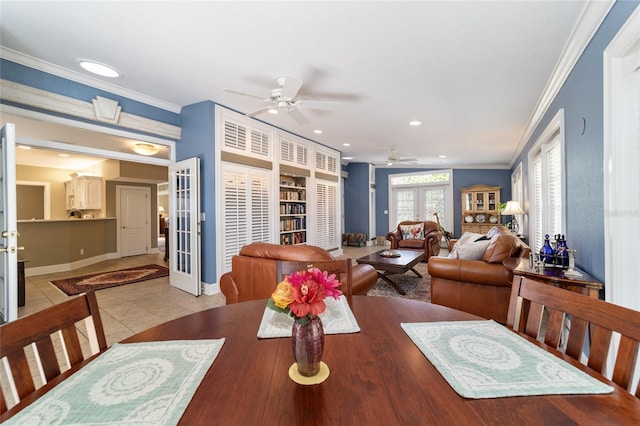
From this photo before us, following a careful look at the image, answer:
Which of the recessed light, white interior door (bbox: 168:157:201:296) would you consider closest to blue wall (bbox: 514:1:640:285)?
white interior door (bbox: 168:157:201:296)

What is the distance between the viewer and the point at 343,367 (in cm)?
79

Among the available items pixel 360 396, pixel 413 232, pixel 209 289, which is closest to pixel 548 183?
pixel 413 232

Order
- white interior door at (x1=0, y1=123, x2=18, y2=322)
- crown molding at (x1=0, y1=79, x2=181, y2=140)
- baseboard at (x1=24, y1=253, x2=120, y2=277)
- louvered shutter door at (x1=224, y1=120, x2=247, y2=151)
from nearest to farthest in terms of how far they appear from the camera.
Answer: white interior door at (x1=0, y1=123, x2=18, y2=322), crown molding at (x1=0, y1=79, x2=181, y2=140), louvered shutter door at (x1=224, y1=120, x2=247, y2=151), baseboard at (x1=24, y1=253, x2=120, y2=277)

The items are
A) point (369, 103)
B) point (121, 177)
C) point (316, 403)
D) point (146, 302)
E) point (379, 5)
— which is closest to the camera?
point (316, 403)

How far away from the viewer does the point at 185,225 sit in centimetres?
381

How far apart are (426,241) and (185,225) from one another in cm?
446

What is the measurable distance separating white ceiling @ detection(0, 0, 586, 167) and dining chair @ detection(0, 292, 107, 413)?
2.03 m

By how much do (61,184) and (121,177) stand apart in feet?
7.24

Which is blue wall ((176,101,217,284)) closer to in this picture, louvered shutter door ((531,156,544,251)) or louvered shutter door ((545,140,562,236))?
louvered shutter door ((545,140,562,236))

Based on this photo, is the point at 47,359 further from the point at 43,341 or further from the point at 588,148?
the point at 588,148

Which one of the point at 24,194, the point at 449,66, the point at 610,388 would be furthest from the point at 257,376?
the point at 24,194

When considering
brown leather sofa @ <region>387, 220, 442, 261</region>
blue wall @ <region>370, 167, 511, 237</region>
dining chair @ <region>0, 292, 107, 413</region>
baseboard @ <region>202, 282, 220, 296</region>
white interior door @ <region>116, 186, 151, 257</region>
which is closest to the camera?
dining chair @ <region>0, 292, 107, 413</region>

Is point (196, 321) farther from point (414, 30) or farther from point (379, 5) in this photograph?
point (414, 30)

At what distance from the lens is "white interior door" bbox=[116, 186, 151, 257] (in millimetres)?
6918
